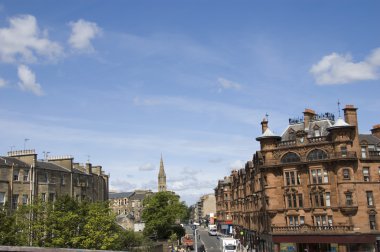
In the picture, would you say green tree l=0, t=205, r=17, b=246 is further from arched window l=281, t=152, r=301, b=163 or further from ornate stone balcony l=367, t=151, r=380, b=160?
ornate stone balcony l=367, t=151, r=380, b=160

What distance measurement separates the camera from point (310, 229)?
167ft

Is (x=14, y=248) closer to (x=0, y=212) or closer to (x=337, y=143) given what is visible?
(x=0, y=212)

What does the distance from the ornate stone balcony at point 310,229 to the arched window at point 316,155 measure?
8708 millimetres

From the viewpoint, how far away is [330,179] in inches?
2003

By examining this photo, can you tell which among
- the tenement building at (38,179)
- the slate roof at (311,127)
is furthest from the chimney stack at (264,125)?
the tenement building at (38,179)

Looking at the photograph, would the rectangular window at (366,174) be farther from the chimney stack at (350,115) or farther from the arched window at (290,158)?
the arched window at (290,158)

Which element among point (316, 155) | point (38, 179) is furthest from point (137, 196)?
point (316, 155)

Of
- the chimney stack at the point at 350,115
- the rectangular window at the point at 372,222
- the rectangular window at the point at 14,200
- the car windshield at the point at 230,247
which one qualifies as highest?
the chimney stack at the point at 350,115

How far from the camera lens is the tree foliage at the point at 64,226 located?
3725 centimetres

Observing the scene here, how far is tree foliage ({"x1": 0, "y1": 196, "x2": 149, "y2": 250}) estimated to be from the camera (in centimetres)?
3725

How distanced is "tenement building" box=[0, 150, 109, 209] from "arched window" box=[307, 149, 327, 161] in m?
31.9

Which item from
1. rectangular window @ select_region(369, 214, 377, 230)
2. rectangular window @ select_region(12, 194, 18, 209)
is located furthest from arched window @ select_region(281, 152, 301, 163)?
rectangular window @ select_region(12, 194, 18, 209)

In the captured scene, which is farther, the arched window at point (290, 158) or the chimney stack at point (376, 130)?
the chimney stack at point (376, 130)

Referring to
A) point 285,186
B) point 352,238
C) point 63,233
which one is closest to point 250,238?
point 285,186
